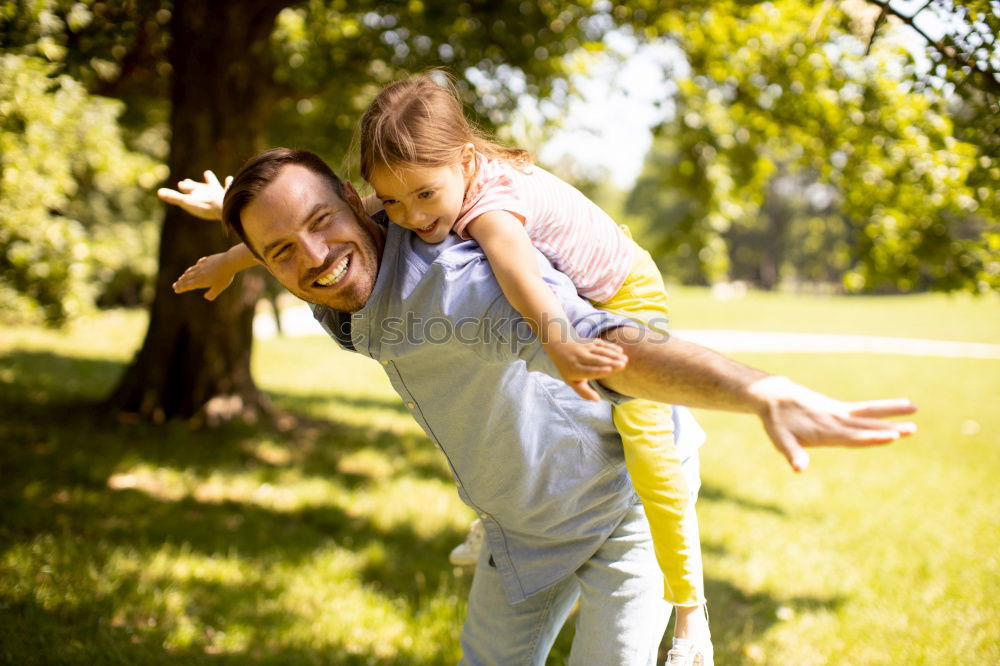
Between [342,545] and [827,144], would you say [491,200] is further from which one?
[827,144]

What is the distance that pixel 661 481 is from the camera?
7.12 ft

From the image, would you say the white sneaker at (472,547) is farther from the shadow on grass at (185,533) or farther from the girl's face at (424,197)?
the girl's face at (424,197)

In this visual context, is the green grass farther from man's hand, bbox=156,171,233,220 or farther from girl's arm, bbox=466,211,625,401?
girl's arm, bbox=466,211,625,401

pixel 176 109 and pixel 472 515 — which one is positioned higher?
pixel 176 109

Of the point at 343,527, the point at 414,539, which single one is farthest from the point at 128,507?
the point at 414,539

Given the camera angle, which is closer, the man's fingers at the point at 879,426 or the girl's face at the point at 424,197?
the man's fingers at the point at 879,426

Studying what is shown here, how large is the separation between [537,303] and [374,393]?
29.9 feet

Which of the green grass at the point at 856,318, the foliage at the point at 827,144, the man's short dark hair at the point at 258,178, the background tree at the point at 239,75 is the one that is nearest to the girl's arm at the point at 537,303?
the man's short dark hair at the point at 258,178

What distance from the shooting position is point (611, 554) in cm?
224

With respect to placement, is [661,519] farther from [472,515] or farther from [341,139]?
[341,139]

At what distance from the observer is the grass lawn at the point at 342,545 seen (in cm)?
350

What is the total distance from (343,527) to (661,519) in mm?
3316

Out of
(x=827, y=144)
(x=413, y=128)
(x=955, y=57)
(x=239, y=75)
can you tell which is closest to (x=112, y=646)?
(x=413, y=128)

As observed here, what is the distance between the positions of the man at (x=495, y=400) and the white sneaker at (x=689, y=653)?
3.7 inches
